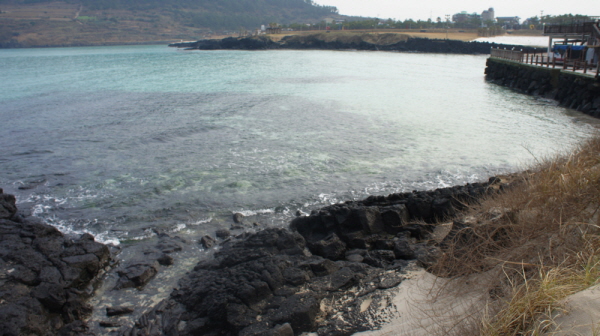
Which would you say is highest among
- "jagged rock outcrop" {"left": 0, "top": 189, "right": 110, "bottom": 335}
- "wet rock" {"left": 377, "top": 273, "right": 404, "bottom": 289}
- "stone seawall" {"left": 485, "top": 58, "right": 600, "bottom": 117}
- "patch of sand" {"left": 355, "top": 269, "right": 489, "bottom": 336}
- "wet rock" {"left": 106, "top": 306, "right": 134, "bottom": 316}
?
"stone seawall" {"left": 485, "top": 58, "right": 600, "bottom": 117}

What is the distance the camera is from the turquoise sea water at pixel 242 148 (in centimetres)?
1048

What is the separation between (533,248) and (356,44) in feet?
319

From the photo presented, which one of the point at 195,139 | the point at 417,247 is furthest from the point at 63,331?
the point at 195,139

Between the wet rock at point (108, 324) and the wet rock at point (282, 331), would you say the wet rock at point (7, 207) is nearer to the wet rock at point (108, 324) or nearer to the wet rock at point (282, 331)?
the wet rock at point (108, 324)

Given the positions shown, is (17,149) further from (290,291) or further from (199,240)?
(290,291)

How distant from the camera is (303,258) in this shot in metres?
7.02

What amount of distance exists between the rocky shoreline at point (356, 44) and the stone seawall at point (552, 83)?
43.0 m

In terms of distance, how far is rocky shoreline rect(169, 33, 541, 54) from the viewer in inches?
3092

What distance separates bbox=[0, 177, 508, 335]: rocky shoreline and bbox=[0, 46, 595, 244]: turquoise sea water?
4.28 ft

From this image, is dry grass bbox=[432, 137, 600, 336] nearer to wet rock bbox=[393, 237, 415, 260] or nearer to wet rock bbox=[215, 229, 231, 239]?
wet rock bbox=[393, 237, 415, 260]

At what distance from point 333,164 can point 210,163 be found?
4040 mm

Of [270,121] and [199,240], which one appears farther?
[270,121]

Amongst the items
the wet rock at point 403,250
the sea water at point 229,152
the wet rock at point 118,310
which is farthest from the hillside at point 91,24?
the wet rock at point 403,250

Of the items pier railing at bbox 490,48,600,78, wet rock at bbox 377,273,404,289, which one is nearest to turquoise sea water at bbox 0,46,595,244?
pier railing at bbox 490,48,600,78
